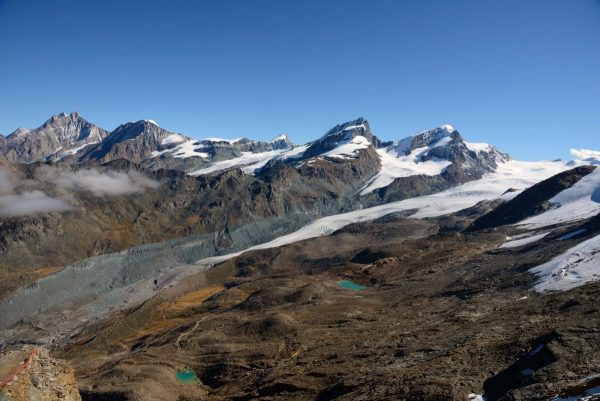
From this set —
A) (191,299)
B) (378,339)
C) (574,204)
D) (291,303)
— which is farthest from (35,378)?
(574,204)

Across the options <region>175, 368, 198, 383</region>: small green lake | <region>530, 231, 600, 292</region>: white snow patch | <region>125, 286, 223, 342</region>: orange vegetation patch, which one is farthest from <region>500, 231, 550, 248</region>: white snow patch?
<region>175, 368, 198, 383</region>: small green lake

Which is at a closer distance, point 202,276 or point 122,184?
point 202,276

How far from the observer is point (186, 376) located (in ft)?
144

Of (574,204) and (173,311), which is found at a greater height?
(574,204)

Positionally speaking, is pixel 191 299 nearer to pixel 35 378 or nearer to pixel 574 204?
pixel 35 378

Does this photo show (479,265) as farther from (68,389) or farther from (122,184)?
(122,184)

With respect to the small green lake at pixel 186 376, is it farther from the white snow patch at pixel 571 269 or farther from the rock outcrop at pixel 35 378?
the white snow patch at pixel 571 269

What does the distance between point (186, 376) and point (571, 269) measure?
37901 millimetres

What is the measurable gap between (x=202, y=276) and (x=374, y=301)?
6199cm

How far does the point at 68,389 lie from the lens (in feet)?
65.5

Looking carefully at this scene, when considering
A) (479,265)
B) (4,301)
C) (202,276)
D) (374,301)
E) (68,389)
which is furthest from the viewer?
(202,276)

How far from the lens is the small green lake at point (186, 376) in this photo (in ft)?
141

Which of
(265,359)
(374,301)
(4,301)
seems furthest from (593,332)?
(4,301)

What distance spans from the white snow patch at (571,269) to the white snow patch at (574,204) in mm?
40814
